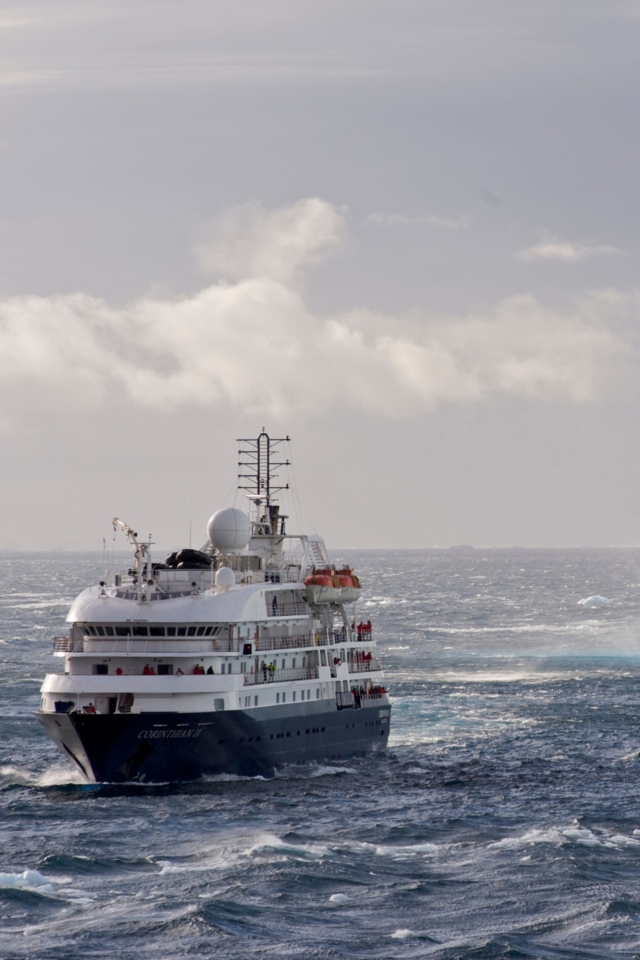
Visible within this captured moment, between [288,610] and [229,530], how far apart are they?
5.04 m

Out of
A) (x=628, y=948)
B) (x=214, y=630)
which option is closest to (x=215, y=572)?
(x=214, y=630)

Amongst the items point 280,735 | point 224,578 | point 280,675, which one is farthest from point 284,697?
point 224,578

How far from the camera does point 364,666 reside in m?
69.0

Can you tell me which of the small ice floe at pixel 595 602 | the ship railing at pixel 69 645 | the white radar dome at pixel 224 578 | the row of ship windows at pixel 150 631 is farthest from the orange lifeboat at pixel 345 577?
the small ice floe at pixel 595 602

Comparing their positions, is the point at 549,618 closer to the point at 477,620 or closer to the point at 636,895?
the point at 477,620

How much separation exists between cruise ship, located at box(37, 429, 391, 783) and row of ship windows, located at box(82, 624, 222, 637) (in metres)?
0.06

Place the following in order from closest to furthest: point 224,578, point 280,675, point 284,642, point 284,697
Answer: point 224,578, point 284,697, point 280,675, point 284,642

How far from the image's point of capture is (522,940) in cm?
3622

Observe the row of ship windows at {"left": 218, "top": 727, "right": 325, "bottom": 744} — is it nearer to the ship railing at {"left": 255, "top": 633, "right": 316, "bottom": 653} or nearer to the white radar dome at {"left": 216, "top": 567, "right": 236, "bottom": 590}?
the ship railing at {"left": 255, "top": 633, "right": 316, "bottom": 653}

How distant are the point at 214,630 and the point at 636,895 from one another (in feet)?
78.2

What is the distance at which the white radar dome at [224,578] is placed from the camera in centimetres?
6031

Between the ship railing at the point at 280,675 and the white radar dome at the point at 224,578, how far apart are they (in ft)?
13.7

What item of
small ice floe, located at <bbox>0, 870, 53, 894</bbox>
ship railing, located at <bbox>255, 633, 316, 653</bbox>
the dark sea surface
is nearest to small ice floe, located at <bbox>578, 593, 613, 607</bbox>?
the dark sea surface

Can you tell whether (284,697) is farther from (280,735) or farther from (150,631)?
(150,631)
